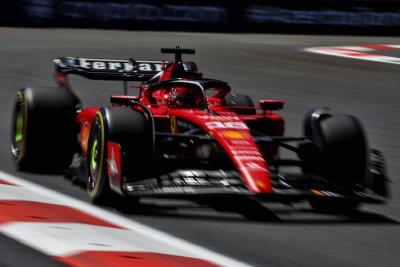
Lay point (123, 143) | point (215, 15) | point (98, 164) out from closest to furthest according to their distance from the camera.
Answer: point (123, 143) → point (98, 164) → point (215, 15)

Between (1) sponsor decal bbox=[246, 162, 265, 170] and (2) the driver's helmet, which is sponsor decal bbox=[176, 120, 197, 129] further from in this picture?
(1) sponsor decal bbox=[246, 162, 265, 170]

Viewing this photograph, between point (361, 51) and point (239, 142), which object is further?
point (361, 51)

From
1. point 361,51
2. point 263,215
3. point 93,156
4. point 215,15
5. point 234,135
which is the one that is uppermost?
point 234,135

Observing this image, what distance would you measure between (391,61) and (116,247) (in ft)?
51.5

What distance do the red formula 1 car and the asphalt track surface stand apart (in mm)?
196

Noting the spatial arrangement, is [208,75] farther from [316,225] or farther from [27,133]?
[316,225]

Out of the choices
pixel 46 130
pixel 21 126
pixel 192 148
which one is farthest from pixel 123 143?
pixel 21 126

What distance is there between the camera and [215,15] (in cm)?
2730

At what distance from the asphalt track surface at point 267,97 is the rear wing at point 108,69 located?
960mm

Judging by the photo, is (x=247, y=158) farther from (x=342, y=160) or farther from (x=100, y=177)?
(x=100, y=177)

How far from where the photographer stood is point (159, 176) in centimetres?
732

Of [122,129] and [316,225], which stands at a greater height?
[122,129]

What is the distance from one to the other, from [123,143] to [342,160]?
154 cm

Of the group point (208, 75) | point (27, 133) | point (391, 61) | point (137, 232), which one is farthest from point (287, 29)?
point (137, 232)
